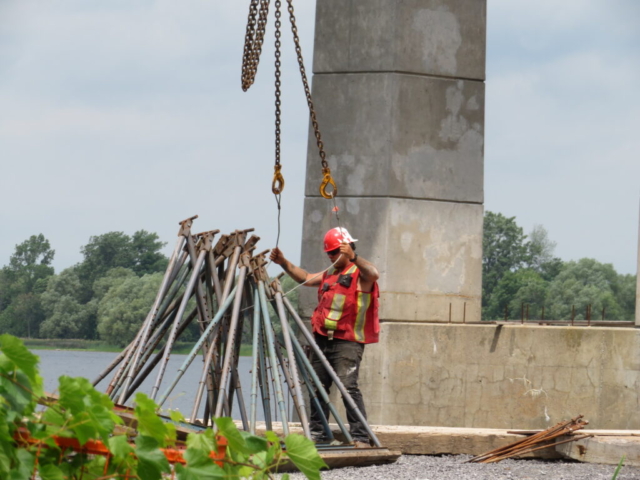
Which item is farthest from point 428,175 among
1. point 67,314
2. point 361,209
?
point 67,314

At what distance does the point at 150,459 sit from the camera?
2.28 m

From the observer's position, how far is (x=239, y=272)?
7504 millimetres

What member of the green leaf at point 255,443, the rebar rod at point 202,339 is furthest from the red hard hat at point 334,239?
the green leaf at point 255,443

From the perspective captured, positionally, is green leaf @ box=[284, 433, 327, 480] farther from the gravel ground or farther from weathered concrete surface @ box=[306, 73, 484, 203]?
weathered concrete surface @ box=[306, 73, 484, 203]

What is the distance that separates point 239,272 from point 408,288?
9.85ft

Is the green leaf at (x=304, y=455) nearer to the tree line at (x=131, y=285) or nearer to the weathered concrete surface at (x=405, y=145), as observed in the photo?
the weathered concrete surface at (x=405, y=145)

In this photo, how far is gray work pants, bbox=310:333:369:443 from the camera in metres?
8.03

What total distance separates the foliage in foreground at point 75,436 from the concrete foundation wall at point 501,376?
7.49 meters

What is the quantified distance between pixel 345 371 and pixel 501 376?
7.38ft

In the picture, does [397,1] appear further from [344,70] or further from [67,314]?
[67,314]

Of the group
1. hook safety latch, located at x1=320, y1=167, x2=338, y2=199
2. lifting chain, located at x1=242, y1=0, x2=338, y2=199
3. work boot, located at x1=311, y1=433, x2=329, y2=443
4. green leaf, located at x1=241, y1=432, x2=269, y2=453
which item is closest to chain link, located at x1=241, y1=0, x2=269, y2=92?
lifting chain, located at x1=242, y1=0, x2=338, y2=199

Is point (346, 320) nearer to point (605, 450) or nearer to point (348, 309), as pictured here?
point (348, 309)

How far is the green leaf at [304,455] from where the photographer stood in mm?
2469

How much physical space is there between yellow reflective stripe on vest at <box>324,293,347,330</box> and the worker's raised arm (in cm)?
56
